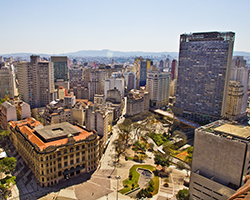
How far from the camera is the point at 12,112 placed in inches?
2886

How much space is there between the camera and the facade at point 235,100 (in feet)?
325

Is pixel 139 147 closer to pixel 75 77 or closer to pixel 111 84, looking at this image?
pixel 111 84

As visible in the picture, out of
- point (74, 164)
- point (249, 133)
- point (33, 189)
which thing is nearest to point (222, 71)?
point (249, 133)

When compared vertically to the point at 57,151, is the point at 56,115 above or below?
above

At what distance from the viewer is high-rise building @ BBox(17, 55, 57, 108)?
95688 millimetres

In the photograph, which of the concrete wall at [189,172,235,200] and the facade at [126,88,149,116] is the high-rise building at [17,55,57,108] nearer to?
the facade at [126,88,149,116]

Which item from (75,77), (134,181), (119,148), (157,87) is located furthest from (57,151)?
(75,77)

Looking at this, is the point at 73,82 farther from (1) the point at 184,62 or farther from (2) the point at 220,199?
(2) the point at 220,199

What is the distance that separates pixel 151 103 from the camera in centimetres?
11962

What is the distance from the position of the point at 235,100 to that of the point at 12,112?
3603 inches

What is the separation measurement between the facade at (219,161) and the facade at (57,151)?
2578 cm

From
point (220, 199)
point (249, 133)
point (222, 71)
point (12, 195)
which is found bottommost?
point (12, 195)

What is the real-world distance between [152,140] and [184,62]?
41553mm

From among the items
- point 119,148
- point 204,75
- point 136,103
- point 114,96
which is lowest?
point 119,148
